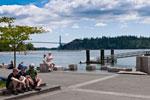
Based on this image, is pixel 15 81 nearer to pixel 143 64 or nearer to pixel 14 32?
pixel 14 32

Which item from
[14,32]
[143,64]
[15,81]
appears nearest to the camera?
[15,81]

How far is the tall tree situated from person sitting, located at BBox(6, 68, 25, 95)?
374 cm

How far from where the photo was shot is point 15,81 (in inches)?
351

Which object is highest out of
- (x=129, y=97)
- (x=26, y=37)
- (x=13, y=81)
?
(x=26, y=37)

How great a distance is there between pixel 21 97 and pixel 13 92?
434mm

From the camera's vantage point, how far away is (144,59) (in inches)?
645

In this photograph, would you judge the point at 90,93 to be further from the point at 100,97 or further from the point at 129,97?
the point at 129,97

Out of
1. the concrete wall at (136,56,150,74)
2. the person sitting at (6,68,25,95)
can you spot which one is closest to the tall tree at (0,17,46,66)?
the person sitting at (6,68,25,95)

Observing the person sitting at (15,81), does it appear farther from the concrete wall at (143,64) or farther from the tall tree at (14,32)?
the concrete wall at (143,64)

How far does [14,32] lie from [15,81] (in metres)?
4.20

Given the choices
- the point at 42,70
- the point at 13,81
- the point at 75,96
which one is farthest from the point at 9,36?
the point at 42,70

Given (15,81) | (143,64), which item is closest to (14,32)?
(15,81)

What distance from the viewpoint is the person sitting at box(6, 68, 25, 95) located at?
8960 mm

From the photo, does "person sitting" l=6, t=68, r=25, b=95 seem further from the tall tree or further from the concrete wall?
the concrete wall
